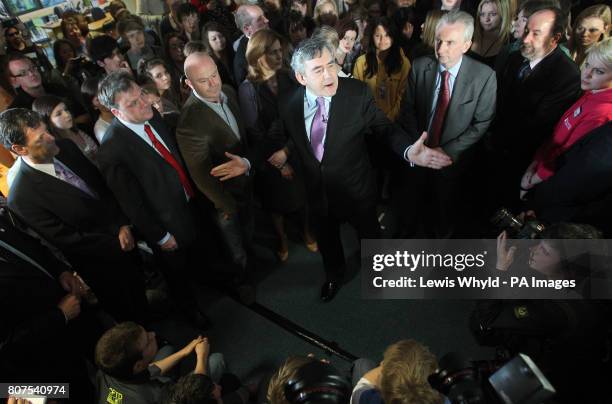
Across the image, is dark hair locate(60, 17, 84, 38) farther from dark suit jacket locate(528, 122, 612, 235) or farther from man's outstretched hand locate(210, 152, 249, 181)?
dark suit jacket locate(528, 122, 612, 235)

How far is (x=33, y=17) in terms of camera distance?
470cm

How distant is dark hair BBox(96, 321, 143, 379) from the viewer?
154 centimetres

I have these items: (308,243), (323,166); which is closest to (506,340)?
(323,166)

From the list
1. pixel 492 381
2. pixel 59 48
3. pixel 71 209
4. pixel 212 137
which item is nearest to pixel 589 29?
pixel 212 137

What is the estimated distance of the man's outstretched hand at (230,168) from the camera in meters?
2.19

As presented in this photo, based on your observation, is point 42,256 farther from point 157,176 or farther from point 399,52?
point 399,52

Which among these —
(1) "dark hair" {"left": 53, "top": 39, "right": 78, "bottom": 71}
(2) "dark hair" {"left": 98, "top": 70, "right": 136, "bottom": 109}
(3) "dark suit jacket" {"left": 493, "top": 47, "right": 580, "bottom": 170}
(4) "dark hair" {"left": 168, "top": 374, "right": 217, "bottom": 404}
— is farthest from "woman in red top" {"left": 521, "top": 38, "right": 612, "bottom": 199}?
(1) "dark hair" {"left": 53, "top": 39, "right": 78, "bottom": 71}

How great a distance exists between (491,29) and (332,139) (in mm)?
2284

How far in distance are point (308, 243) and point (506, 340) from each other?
186 cm

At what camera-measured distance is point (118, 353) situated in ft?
5.08

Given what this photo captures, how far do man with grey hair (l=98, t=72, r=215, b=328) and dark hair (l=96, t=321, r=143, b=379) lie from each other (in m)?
0.69

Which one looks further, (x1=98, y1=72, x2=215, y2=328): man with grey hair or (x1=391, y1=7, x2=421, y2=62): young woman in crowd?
(x1=391, y1=7, x2=421, y2=62): young woman in crowd

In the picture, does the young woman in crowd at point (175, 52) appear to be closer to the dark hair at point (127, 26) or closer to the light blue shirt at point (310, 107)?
the dark hair at point (127, 26)

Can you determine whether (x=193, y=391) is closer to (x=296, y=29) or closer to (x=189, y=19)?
(x=296, y=29)
